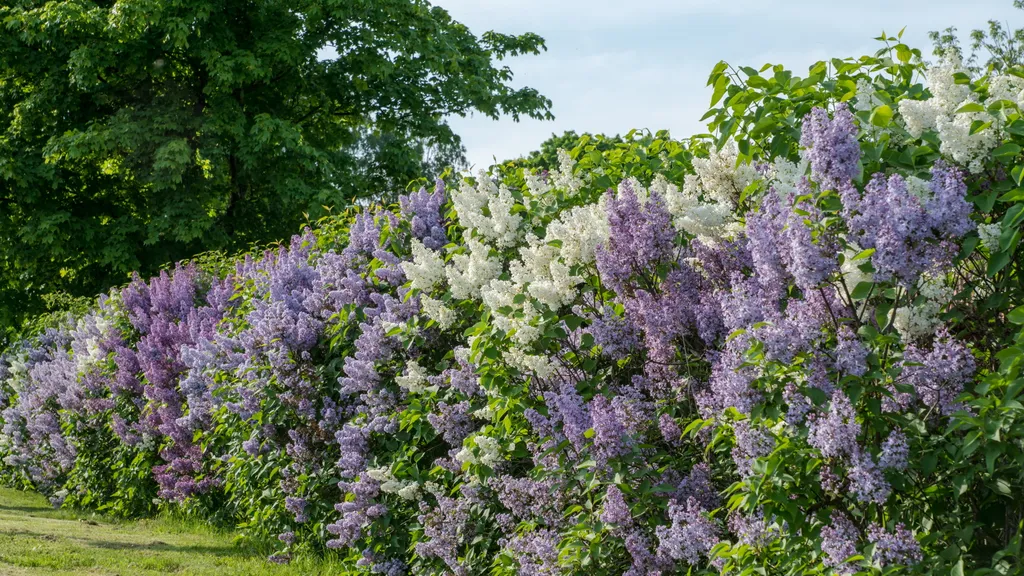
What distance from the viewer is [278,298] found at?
769 centimetres

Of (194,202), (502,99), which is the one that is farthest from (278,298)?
(502,99)

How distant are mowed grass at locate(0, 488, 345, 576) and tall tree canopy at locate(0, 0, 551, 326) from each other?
10524 mm

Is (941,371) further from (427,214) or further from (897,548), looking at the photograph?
(427,214)

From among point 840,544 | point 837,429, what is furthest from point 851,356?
point 840,544

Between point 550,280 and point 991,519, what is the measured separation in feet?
6.32

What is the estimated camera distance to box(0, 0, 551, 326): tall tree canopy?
2086 centimetres

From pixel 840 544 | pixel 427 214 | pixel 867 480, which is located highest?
pixel 427 214

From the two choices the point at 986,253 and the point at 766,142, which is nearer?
the point at 986,253

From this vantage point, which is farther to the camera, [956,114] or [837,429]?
[956,114]

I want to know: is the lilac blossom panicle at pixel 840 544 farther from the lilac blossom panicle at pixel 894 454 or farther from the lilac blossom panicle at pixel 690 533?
the lilac blossom panicle at pixel 690 533

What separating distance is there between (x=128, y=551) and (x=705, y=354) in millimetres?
6644

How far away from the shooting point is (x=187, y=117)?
21.9 m

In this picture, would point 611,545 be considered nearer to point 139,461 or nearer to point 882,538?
point 882,538

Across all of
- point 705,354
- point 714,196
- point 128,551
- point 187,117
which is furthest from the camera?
point 187,117
